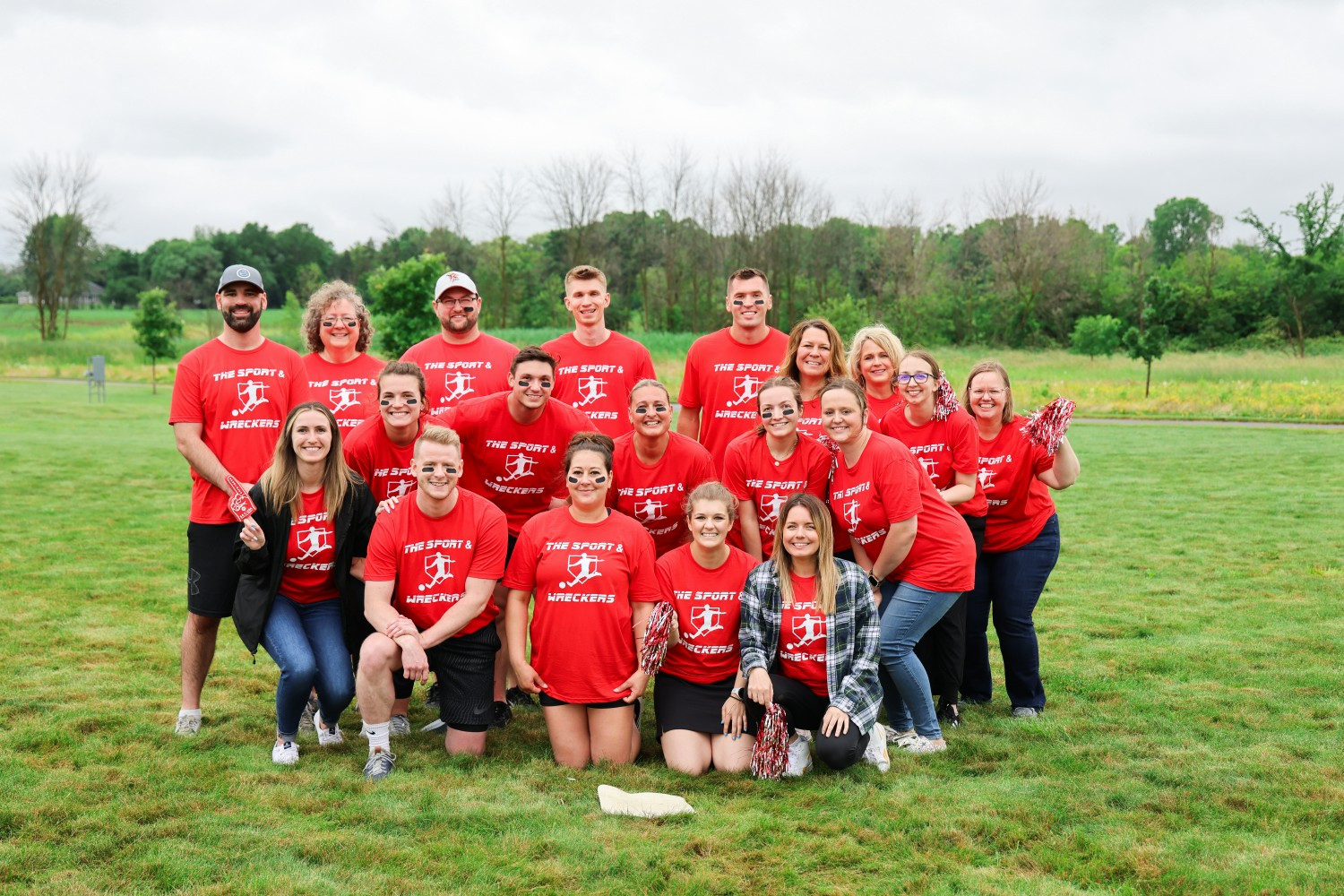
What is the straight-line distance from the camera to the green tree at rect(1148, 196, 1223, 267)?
67.6m

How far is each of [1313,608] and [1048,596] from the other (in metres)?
1.99

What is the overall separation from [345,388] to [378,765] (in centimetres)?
224

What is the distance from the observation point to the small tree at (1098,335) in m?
45.8

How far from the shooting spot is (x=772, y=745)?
15.5ft

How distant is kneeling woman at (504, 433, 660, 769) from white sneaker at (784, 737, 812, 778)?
769 millimetres

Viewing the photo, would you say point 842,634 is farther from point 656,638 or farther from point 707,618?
point 656,638

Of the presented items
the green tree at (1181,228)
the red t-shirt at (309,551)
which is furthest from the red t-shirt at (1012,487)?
the green tree at (1181,228)

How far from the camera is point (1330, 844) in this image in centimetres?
397

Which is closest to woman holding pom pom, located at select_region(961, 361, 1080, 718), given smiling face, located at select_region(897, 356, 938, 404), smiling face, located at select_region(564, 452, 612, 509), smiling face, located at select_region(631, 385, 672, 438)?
smiling face, located at select_region(897, 356, 938, 404)

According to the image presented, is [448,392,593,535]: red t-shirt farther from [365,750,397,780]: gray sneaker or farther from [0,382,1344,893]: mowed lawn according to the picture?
[365,750,397,780]: gray sneaker

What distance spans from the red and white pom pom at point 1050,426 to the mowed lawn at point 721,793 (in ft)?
5.05

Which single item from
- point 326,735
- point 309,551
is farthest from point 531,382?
point 326,735

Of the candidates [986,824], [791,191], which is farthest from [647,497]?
[791,191]

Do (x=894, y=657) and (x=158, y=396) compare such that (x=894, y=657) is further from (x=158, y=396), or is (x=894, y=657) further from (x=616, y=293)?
(x=616, y=293)
